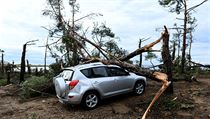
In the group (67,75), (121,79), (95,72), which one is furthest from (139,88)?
(67,75)

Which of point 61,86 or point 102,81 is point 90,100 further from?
point 61,86

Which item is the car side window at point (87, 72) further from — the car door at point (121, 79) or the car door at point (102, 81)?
the car door at point (121, 79)

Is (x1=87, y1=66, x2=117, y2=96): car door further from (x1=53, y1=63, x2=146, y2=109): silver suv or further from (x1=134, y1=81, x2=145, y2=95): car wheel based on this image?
(x1=134, y1=81, x2=145, y2=95): car wheel

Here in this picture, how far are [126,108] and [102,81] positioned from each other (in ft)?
4.77

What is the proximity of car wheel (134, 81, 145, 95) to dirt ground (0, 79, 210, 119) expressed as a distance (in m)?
0.26

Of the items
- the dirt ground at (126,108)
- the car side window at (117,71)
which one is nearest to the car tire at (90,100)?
the dirt ground at (126,108)

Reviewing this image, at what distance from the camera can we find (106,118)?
36.3 feet

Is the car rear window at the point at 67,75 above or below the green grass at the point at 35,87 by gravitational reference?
above

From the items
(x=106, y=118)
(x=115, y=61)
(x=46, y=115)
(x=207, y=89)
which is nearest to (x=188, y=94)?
(x=207, y=89)

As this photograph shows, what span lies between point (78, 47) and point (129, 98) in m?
6.41

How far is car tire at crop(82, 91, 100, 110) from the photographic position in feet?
39.5

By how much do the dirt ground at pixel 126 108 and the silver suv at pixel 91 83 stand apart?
0.47 metres

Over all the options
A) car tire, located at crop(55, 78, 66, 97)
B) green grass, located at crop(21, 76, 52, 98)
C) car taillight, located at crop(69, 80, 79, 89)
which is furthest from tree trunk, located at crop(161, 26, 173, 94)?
green grass, located at crop(21, 76, 52, 98)

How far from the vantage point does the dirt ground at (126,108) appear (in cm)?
1116
